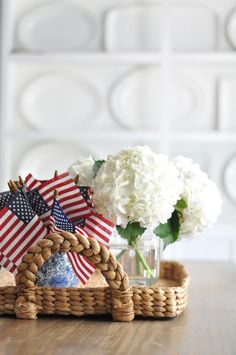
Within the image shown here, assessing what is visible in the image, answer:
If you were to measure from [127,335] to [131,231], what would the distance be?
0.27 metres

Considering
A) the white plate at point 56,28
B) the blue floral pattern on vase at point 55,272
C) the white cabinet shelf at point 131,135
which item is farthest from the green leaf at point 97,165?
the white plate at point 56,28

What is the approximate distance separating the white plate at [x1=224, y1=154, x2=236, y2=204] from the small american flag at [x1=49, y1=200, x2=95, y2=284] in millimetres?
2597

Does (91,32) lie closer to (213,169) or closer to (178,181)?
(213,169)

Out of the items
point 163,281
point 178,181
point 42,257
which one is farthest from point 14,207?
point 163,281

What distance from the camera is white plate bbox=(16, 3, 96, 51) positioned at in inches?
155

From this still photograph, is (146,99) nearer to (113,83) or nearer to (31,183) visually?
(113,83)

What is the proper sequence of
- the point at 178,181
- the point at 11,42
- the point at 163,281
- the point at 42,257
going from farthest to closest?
the point at 11,42, the point at 163,281, the point at 178,181, the point at 42,257

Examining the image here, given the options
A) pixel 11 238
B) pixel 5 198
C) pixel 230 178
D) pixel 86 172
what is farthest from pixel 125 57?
pixel 11 238

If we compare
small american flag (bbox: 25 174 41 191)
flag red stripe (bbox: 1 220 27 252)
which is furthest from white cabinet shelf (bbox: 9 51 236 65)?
flag red stripe (bbox: 1 220 27 252)

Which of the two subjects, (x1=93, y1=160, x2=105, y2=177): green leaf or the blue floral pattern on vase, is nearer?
the blue floral pattern on vase

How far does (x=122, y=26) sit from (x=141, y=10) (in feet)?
0.46

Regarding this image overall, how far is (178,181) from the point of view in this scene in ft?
4.63

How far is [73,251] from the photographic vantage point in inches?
51.0

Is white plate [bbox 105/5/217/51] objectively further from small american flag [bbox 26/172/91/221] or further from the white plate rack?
small american flag [bbox 26/172/91/221]
